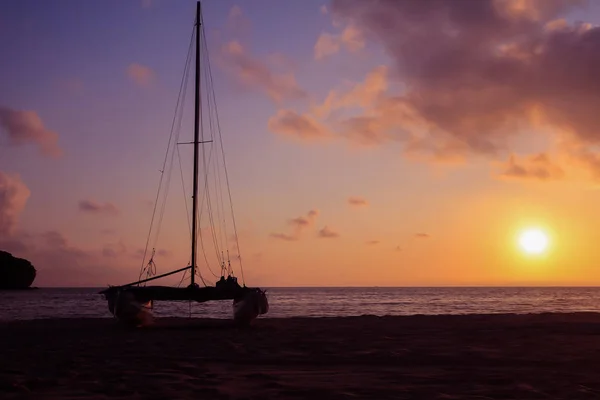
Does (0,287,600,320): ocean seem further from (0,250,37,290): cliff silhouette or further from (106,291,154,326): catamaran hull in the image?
(0,250,37,290): cliff silhouette

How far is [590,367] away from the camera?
33.7 feet

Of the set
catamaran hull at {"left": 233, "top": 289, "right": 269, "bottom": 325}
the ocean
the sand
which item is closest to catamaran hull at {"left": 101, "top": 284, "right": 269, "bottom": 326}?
catamaran hull at {"left": 233, "top": 289, "right": 269, "bottom": 325}

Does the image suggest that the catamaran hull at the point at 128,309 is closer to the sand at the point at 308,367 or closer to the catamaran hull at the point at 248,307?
the catamaran hull at the point at 248,307

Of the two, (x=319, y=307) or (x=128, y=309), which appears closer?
(x=128, y=309)

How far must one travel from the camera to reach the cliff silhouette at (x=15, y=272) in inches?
6609

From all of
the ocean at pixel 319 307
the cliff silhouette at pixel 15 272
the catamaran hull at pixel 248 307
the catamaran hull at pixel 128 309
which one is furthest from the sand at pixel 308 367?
the cliff silhouette at pixel 15 272

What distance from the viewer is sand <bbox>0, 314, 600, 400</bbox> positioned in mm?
8047

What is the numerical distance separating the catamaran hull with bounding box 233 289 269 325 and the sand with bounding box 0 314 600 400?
5.61m

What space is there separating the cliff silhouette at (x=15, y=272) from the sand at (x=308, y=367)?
549ft

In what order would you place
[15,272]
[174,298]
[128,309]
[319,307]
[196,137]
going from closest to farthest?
[128,309] → [174,298] → [196,137] → [319,307] → [15,272]

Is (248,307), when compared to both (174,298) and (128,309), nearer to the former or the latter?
(174,298)

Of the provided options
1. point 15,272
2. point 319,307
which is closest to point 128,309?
point 319,307

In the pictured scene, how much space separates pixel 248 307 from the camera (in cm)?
2306

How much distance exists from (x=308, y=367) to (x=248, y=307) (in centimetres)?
1268
